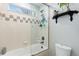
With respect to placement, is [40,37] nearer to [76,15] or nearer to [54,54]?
[54,54]

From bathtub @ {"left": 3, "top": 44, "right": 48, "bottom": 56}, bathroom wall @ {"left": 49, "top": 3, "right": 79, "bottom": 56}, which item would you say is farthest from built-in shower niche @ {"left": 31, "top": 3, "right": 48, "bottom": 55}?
bathroom wall @ {"left": 49, "top": 3, "right": 79, "bottom": 56}

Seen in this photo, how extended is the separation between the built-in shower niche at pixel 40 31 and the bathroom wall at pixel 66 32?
109 mm

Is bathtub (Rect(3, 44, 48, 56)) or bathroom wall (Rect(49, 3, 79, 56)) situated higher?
bathroom wall (Rect(49, 3, 79, 56))

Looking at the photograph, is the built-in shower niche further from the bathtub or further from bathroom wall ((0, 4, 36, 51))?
bathroom wall ((0, 4, 36, 51))

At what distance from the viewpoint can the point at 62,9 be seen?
1.44 m

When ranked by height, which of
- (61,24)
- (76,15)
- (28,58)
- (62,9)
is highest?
(62,9)

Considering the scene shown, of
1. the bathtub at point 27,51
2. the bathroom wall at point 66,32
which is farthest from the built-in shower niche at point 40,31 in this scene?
the bathroom wall at point 66,32

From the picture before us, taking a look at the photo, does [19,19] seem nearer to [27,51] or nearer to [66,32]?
[27,51]

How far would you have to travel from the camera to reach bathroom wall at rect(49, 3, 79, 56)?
1370 mm

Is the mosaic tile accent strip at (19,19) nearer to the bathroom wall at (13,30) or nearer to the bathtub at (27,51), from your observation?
the bathroom wall at (13,30)

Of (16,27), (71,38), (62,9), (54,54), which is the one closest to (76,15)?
(62,9)

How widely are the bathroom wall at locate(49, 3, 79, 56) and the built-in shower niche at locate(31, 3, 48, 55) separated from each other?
4.3 inches

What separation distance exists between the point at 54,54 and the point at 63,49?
0.16 m

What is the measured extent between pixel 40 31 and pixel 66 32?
0.47 metres
